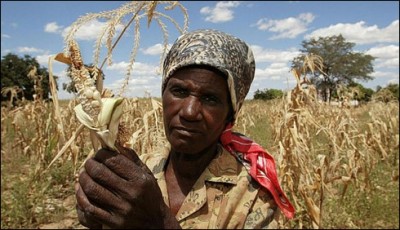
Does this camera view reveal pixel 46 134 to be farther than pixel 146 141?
Yes

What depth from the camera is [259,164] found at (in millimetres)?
1425

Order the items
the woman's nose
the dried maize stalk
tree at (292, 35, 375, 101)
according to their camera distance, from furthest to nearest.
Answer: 1. tree at (292, 35, 375, 101)
2. the woman's nose
3. the dried maize stalk

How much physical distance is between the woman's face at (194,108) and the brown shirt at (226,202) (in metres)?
0.14

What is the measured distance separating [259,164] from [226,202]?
21cm

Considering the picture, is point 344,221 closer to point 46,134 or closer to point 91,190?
point 91,190

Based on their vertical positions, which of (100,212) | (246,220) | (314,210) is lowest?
(314,210)

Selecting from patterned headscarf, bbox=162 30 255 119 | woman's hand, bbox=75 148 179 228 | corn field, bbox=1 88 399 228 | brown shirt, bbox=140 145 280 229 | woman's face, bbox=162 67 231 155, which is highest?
patterned headscarf, bbox=162 30 255 119

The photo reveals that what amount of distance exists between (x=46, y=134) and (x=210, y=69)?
496 centimetres

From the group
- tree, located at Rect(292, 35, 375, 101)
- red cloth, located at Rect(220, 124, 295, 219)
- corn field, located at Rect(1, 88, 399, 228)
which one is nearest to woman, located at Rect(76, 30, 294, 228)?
red cloth, located at Rect(220, 124, 295, 219)

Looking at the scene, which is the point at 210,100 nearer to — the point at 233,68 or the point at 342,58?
the point at 233,68

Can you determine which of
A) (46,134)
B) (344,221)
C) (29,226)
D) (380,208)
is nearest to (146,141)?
(29,226)

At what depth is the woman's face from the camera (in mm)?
1229

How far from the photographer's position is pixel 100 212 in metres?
0.96

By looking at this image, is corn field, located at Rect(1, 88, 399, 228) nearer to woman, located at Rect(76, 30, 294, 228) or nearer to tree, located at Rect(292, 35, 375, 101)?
woman, located at Rect(76, 30, 294, 228)
